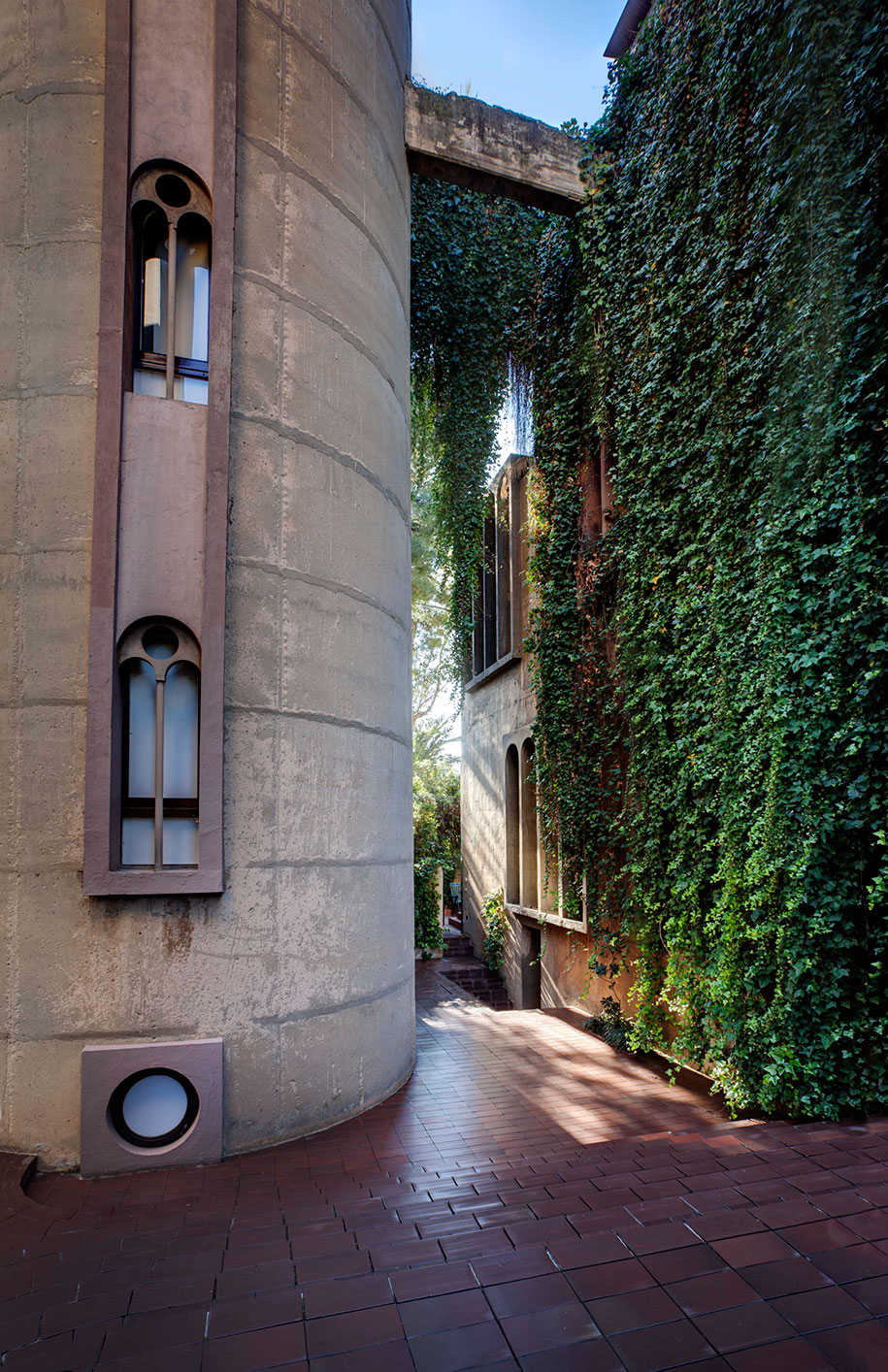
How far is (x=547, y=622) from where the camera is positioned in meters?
8.60

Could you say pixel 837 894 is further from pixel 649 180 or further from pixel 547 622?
pixel 649 180

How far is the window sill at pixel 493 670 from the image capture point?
36.1 feet

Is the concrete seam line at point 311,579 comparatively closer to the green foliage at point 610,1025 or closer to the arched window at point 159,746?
the arched window at point 159,746

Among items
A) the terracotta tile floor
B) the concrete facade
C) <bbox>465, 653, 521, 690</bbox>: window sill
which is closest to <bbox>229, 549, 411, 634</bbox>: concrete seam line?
the concrete facade

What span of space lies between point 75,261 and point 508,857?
9.07 m

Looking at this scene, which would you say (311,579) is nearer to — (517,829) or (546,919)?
(546,919)

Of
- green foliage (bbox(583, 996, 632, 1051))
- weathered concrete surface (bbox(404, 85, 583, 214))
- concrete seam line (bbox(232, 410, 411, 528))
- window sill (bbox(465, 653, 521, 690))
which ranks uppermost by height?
weathered concrete surface (bbox(404, 85, 583, 214))

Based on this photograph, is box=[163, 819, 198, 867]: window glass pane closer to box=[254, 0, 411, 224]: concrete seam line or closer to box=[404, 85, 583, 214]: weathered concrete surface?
box=[254, 0, 411, 224]: concrete seam line

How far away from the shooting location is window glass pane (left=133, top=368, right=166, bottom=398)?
4723mm

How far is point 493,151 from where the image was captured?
25.3ft

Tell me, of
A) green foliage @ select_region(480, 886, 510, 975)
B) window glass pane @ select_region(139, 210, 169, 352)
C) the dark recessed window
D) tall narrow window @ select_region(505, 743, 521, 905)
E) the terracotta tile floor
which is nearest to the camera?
the terracotta tile floor

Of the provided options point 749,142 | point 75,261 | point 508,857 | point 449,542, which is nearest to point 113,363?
point 75,261

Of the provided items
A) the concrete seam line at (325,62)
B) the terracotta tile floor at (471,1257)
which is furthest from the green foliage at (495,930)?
Answer: the concrete seam line at (325,62)

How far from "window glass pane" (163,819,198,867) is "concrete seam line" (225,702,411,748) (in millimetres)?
682
